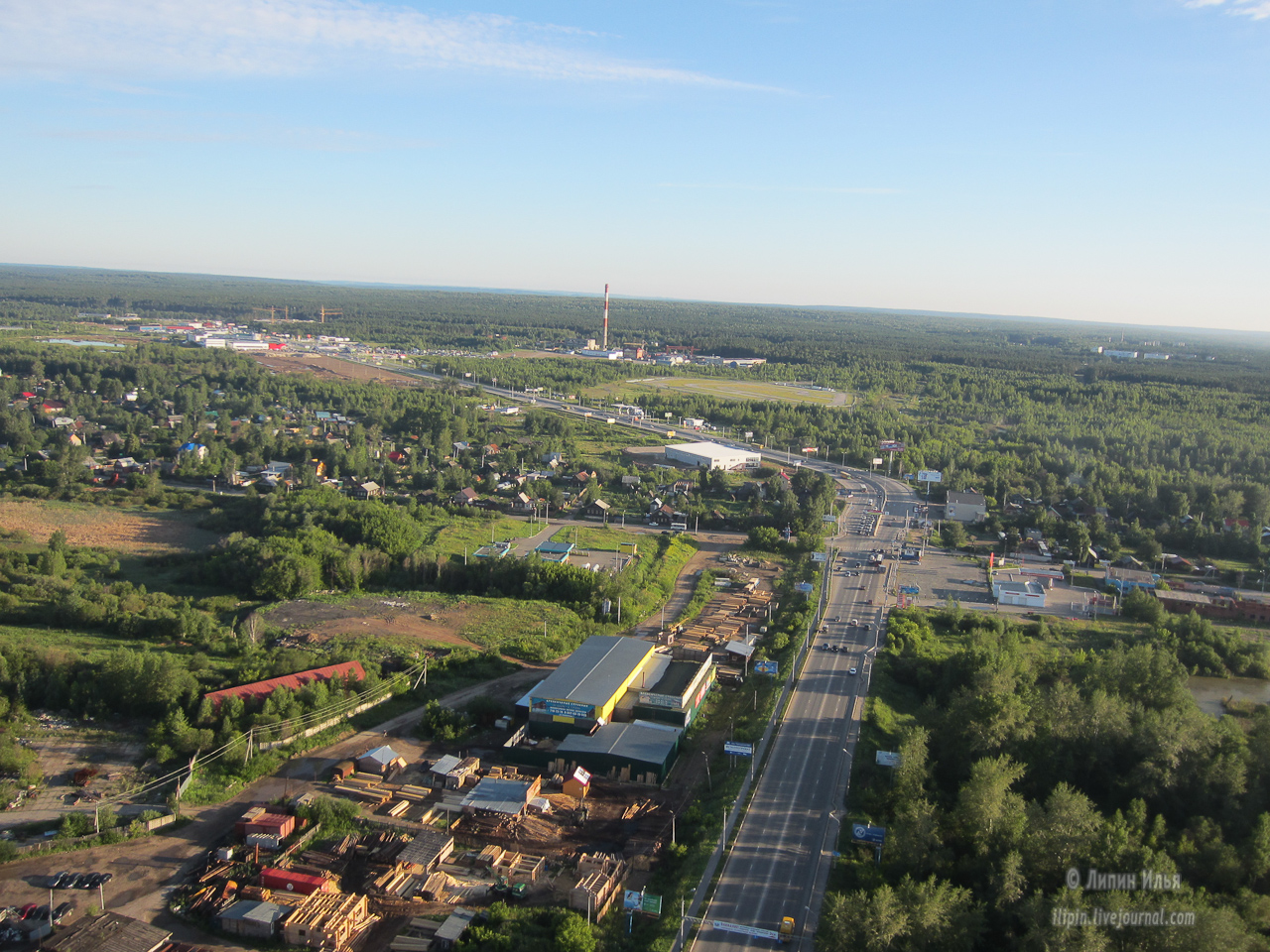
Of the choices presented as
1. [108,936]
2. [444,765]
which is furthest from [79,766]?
[444,765]

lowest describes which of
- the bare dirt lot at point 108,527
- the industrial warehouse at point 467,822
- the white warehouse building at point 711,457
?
the industrial warehouse at point 467,822

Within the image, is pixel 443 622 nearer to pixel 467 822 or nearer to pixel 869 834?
pixel 467 822

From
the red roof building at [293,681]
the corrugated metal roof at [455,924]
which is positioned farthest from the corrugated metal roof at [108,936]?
the red roof building at [293,681]

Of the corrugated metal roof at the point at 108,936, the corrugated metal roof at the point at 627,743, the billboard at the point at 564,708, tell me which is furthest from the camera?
the billboard at the point at 564,708

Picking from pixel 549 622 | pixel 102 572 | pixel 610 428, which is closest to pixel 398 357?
pixel 610 428

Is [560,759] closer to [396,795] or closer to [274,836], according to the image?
[396,795]

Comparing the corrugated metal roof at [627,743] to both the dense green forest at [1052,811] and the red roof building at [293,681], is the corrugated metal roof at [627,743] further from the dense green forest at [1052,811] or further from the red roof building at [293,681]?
the red roof building at [293,681]
